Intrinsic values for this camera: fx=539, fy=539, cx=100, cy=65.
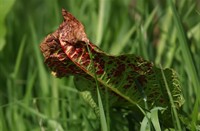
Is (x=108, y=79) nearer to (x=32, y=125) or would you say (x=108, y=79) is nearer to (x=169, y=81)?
(x=169, y=81)

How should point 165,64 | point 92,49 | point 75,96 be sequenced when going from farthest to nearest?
1. point 165,64
2. point 75,96
3. point 92,49

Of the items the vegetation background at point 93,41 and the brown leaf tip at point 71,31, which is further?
the vegetation background at point 93,41

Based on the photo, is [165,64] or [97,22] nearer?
[165,64]

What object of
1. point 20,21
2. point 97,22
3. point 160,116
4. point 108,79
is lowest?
point 160,116

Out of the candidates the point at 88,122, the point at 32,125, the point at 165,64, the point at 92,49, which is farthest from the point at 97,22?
the point at 92,49

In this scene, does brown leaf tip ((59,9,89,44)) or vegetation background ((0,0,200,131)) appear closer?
brown leaf tip ((59,9,89,44))

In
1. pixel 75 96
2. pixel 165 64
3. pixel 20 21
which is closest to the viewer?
pixel 75 96

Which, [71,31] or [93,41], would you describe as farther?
[93,41]

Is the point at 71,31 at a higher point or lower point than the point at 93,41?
lower
